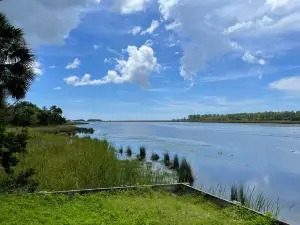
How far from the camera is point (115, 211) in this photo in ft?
18.6

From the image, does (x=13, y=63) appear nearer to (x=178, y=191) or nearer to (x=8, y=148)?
(x=8, y=148)

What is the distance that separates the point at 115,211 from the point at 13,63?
17.7ft

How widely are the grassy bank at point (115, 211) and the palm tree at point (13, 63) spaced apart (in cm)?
316

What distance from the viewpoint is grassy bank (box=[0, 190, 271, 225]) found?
5117mm

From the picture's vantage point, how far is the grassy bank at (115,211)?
512cm

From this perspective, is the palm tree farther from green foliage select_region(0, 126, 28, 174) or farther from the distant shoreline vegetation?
the distant shoreline vegetation

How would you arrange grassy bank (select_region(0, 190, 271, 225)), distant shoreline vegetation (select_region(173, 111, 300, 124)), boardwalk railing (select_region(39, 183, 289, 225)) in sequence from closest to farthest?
1. grassy bank (select_region(0, 190, 271, 225))
2. boardwalk railing (select_region(39, 183, 289, 225))
3. distant shoreline vegetation (select_region(173, 111, 300, 124))

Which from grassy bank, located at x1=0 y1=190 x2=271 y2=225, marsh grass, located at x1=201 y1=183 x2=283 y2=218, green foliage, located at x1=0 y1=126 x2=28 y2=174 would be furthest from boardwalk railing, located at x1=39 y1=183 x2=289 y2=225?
green foliage, located at x1=0 y1=126 x2=28 y2=174

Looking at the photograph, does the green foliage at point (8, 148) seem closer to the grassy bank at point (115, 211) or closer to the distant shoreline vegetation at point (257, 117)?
the grassy bank at point (115, 211)

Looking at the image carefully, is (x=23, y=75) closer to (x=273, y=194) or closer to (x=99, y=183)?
(x=99, y=183)

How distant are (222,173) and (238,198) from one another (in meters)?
6.94

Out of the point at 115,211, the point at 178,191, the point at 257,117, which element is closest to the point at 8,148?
the point at 115,211

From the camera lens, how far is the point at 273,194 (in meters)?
12.5

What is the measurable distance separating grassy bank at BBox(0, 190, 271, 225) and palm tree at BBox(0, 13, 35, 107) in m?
3.16
